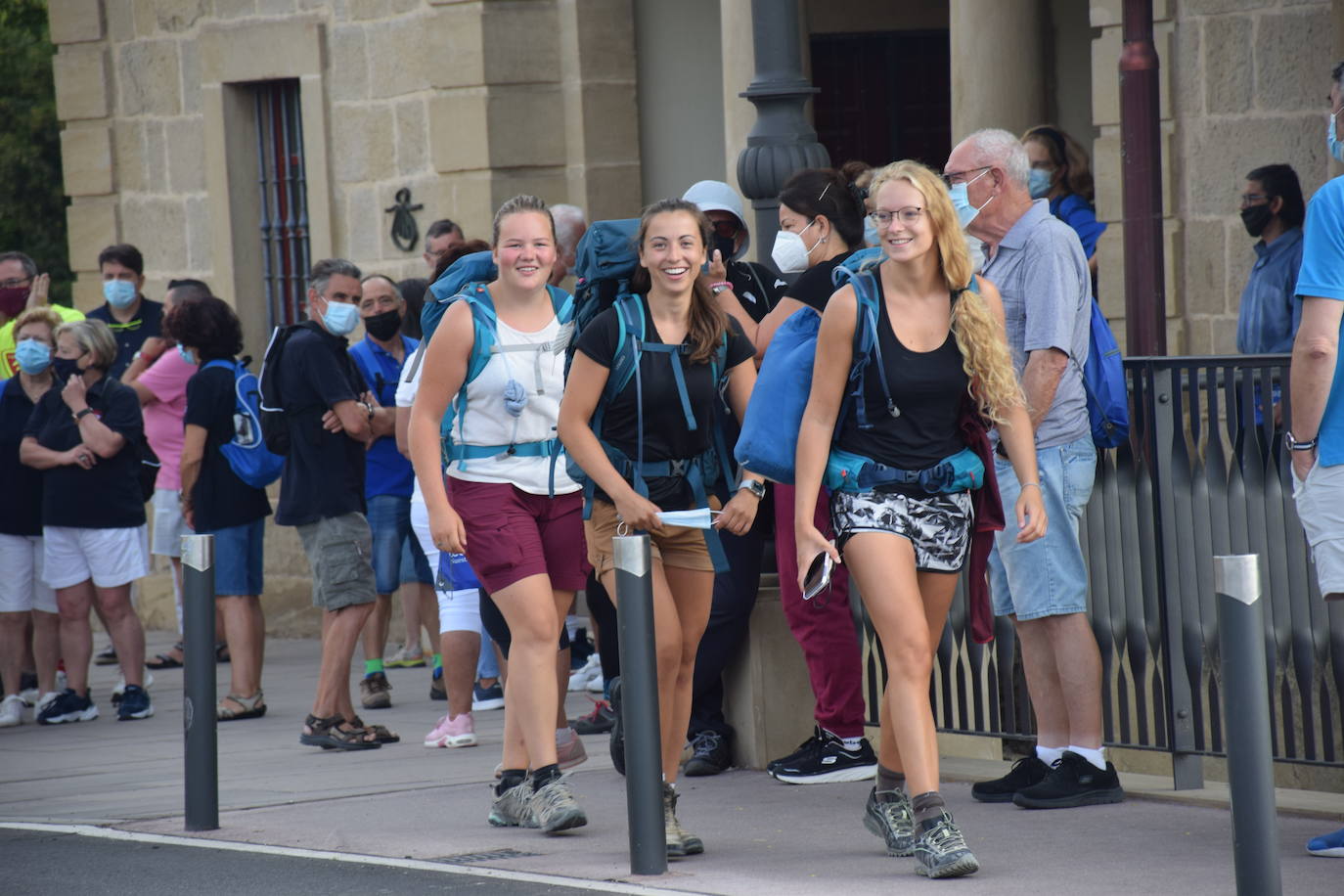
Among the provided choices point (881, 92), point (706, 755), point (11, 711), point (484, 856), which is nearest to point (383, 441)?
point (11, 711)

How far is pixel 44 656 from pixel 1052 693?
566 cm

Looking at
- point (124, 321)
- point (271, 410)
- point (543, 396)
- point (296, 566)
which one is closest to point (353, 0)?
point (124, 321)

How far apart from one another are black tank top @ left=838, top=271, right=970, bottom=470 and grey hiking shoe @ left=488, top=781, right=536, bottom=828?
5.34ft

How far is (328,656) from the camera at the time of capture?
Answer: 9.08 meters

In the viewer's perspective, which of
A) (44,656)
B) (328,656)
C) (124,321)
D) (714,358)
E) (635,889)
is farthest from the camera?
(124,321)

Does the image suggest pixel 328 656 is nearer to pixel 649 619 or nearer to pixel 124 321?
pixel 649 619

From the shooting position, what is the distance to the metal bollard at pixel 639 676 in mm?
5941

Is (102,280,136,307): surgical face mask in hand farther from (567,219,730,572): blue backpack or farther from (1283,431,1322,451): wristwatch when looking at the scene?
(1283,431,1322,451): wristwatch

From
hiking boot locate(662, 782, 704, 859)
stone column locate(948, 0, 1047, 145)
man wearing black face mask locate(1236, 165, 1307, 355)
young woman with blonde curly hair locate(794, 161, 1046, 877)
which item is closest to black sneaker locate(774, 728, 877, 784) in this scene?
hiking boot locate(662, 782, 704, 859)

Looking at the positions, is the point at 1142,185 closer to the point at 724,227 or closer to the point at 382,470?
the point at 724,227

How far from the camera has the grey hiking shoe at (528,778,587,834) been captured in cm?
664

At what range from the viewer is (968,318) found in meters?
5.96

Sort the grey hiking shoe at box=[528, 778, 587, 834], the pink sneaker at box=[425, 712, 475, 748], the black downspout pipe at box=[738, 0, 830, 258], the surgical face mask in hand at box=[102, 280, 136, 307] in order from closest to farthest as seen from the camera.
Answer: the grey hiking shoe at box=[528, 778, 587, 834] < the black downspout pipe at box=[738, 0, 830, 258] < the pink sneaker at box=[425, 712, 475, 748] < the surgical face mask in hand at box=[102, 280, 136, 307]

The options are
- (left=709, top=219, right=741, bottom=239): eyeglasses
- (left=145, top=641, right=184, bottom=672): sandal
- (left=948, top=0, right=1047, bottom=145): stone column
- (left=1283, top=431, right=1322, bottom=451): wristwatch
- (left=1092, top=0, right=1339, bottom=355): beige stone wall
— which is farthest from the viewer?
(left=145, top=641, right=184, bottom=672): sandal
